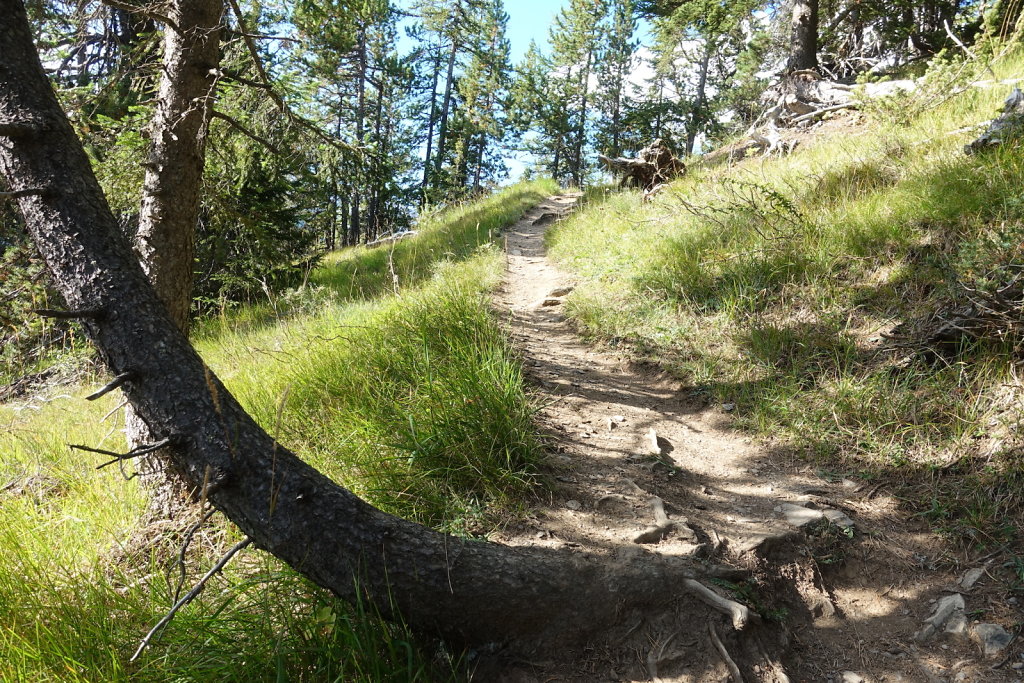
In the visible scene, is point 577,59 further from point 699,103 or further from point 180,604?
Answer: point 180,604

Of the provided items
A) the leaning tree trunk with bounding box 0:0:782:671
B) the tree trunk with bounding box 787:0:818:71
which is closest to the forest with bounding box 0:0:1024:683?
the leaning tree trunk with bounding box 0:0:782:671

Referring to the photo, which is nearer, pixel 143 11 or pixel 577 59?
pixel 143 11

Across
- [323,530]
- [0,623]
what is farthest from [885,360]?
[0,623]

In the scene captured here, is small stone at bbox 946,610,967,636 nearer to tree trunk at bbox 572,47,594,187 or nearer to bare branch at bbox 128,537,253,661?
bare branch at bbox 128,537,253,661

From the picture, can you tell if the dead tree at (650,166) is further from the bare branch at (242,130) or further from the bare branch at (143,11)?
the bare branch at (143,11)

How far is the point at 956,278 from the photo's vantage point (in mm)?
3541

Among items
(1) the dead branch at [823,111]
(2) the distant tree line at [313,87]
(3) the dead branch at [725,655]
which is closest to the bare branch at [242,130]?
(2) the distant tree line at [313,87]

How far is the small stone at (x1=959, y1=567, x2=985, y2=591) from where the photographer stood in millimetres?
2500

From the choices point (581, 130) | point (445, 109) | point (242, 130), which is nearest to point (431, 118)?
point (445, 109)

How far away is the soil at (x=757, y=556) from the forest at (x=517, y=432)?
2 cm

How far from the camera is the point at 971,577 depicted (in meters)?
2.53

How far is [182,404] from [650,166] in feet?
35.8

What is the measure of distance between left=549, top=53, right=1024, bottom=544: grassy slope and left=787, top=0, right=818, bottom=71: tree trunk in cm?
523

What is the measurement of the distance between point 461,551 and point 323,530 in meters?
0.57
